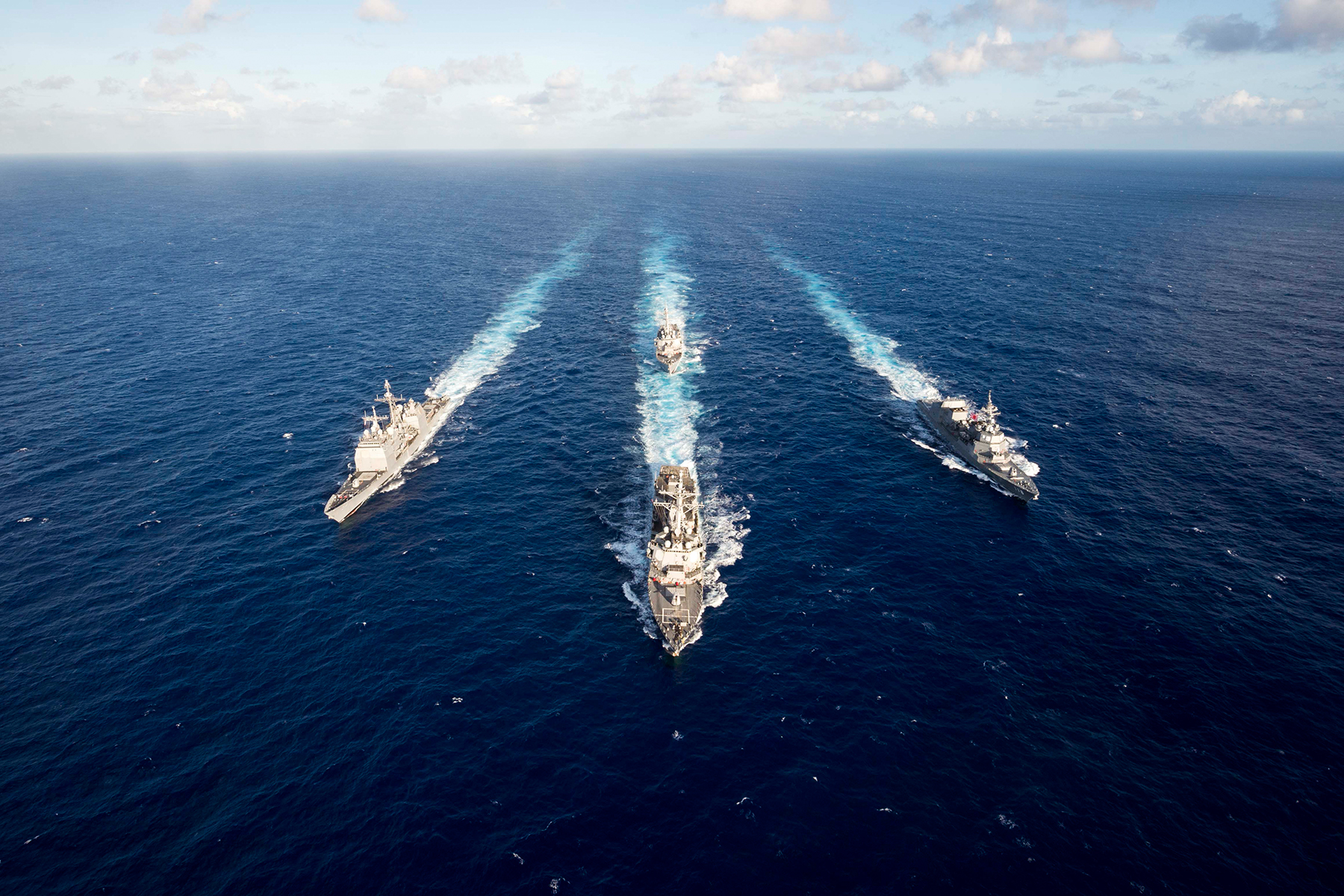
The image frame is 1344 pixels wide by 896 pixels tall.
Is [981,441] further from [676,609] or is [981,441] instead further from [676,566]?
[676,609]

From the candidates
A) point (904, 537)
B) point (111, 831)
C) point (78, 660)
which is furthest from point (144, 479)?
point (904, 537)

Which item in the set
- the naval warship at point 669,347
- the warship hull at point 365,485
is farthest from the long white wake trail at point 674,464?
the warship hull at point 365,485

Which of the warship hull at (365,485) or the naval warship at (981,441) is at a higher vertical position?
the naval warship at (981,441)

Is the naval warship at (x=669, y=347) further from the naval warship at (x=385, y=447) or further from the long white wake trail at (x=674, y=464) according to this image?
the naval warship at (x=385, y=447)

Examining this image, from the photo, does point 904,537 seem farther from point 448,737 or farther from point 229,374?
point 229,374

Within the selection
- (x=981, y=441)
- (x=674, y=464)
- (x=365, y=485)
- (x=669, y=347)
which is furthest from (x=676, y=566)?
(x=669, y=347)
